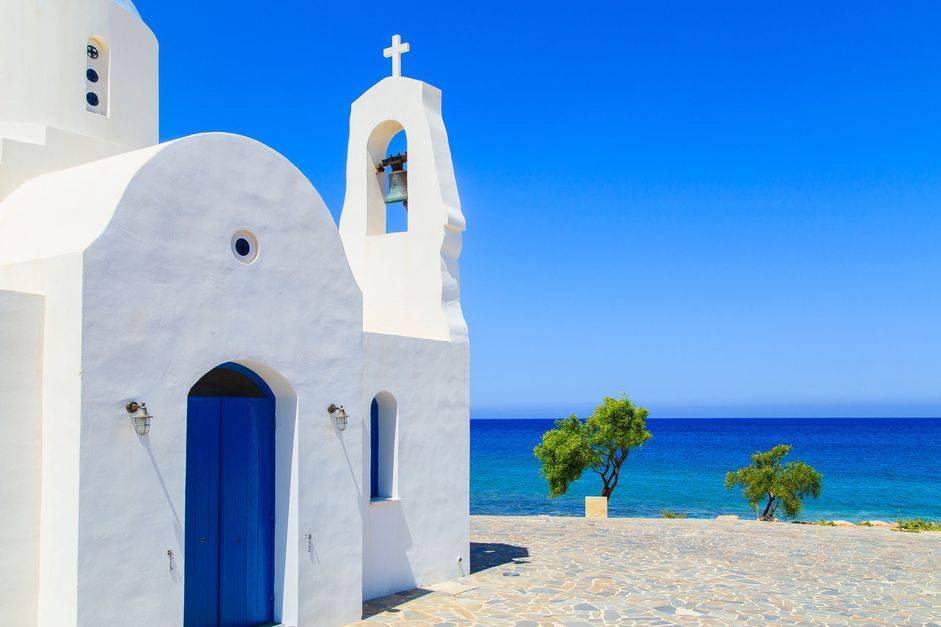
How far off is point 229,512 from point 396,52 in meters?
8.42

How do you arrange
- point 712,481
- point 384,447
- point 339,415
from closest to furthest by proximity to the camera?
point 339,415, point 384,447, point 712,481

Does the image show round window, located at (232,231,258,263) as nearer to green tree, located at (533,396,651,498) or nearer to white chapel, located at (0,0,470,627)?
white chapel, located at (0,0,470,627)

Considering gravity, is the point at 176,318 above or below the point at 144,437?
above

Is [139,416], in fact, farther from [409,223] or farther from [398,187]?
[398,187]

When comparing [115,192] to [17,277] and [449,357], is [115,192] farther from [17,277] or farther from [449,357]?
[449,357]

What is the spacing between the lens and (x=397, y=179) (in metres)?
14.6

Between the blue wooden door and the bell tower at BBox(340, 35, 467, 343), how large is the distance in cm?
428

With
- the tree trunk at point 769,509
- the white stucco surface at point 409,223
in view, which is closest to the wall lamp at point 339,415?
the white stucco surface at point 409,223

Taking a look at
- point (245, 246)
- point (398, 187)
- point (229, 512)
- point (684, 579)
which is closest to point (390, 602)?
point (229, 512)

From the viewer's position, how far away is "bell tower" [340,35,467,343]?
13875 mm

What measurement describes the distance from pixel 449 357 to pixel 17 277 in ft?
22.8

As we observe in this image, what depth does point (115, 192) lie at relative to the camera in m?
8.38

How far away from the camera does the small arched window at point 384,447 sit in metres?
12.7

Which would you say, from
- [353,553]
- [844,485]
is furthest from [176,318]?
[844,485]
